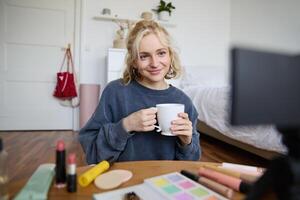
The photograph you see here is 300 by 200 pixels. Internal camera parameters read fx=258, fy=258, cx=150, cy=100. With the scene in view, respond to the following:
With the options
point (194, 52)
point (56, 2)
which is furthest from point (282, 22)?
point (56, 2)

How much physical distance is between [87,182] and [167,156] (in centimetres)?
37

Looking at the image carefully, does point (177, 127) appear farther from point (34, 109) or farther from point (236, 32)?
Result: point (236, 32)

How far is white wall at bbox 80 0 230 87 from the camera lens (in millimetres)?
3320

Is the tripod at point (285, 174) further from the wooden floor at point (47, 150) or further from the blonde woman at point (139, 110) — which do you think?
the wooden floor at point (47, 150)

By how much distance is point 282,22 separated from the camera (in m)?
3.00

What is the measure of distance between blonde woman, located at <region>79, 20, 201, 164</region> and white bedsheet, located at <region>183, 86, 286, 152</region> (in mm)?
882

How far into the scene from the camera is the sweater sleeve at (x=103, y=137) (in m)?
0.70

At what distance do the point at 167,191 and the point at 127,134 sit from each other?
0.91 ft

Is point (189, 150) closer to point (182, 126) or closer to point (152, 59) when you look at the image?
point (182, 126)

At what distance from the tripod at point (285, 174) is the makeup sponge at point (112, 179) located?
0.29m

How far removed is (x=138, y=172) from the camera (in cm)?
56

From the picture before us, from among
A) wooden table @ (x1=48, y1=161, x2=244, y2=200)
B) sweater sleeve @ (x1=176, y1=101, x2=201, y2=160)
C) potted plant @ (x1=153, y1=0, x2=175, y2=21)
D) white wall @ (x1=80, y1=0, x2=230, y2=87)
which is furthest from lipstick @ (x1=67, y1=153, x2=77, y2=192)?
potted plant @ (x1=153, y1=0, x2=175, y2=21)

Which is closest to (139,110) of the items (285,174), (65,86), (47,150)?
(285,174)

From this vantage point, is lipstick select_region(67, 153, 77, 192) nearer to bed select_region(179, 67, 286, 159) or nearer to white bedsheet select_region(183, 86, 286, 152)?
bed select_region(179, 67, 286, 159)
